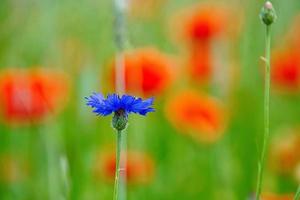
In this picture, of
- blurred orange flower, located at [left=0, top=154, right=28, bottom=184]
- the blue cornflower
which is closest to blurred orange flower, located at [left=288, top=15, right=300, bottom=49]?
blurred orange flower, located at [left=0, top=154, right=28, bottom=184]

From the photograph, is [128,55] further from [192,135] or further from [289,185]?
[289,185]

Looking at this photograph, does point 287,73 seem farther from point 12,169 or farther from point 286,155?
point 12,169

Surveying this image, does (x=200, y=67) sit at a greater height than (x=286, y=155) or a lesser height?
greater

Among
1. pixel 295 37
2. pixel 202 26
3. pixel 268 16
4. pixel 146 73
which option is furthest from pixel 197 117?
pixel 268 16

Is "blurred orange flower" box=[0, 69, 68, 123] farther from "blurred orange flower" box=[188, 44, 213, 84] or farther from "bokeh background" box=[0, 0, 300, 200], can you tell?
"blurred orange flower" box=[188, 44, 213, 84]

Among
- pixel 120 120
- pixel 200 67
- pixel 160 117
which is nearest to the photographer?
pixel 120 120

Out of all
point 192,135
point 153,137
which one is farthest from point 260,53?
point 192,135
